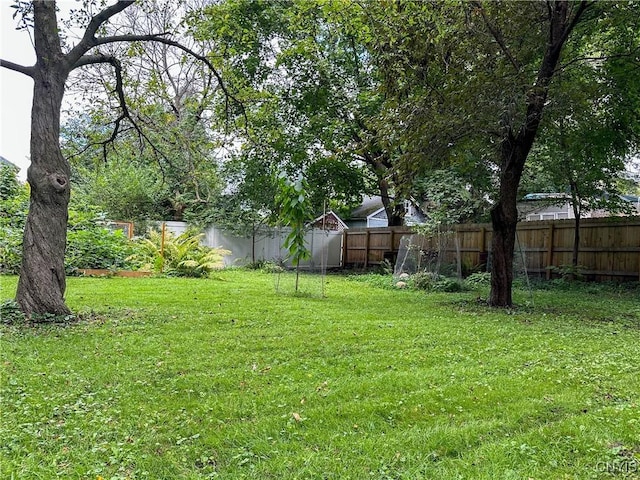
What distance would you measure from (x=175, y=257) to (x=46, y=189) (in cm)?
679

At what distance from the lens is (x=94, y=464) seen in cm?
197

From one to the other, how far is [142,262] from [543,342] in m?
9.62

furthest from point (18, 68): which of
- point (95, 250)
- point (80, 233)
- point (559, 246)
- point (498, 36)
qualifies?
point (559, 246)

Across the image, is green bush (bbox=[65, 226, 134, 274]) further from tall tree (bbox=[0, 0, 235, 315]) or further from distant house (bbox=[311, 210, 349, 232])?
tall tree (bbox=[0, 0, 235, 315])

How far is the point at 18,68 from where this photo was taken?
4648mm

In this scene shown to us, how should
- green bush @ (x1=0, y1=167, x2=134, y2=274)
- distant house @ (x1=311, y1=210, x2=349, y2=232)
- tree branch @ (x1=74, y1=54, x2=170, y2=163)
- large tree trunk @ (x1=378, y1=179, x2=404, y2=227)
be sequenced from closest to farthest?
tree branch @ (x1=74, y1=54, x2=170, y2=163) < green bush @ (x1=0, y1=167, x2=134, y2=274) < distant house @ (x1=311, y1=210, x2=349, y2=232) < large tree trunk @ (x1=378, y1=179, x2=404, y2=227)

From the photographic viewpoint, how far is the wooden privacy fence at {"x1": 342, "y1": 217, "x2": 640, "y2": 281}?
9.33m

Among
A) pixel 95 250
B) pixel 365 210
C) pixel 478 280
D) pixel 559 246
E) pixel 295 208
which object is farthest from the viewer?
pixel 365 210

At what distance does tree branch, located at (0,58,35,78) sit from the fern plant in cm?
668

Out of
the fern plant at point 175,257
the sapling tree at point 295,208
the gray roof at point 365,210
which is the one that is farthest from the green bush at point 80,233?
the gray roof at point 365,210

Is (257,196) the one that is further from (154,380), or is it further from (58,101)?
(154,380)

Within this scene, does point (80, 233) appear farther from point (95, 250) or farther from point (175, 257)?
point (175, 257)

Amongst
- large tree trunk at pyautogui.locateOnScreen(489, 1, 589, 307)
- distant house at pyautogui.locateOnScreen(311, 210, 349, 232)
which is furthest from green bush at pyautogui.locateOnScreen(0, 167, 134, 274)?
large tree trunk at pyautogui.locateOnScreen(489, 1, 589, 307)

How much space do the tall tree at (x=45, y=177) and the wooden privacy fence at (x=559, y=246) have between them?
23.9ft
